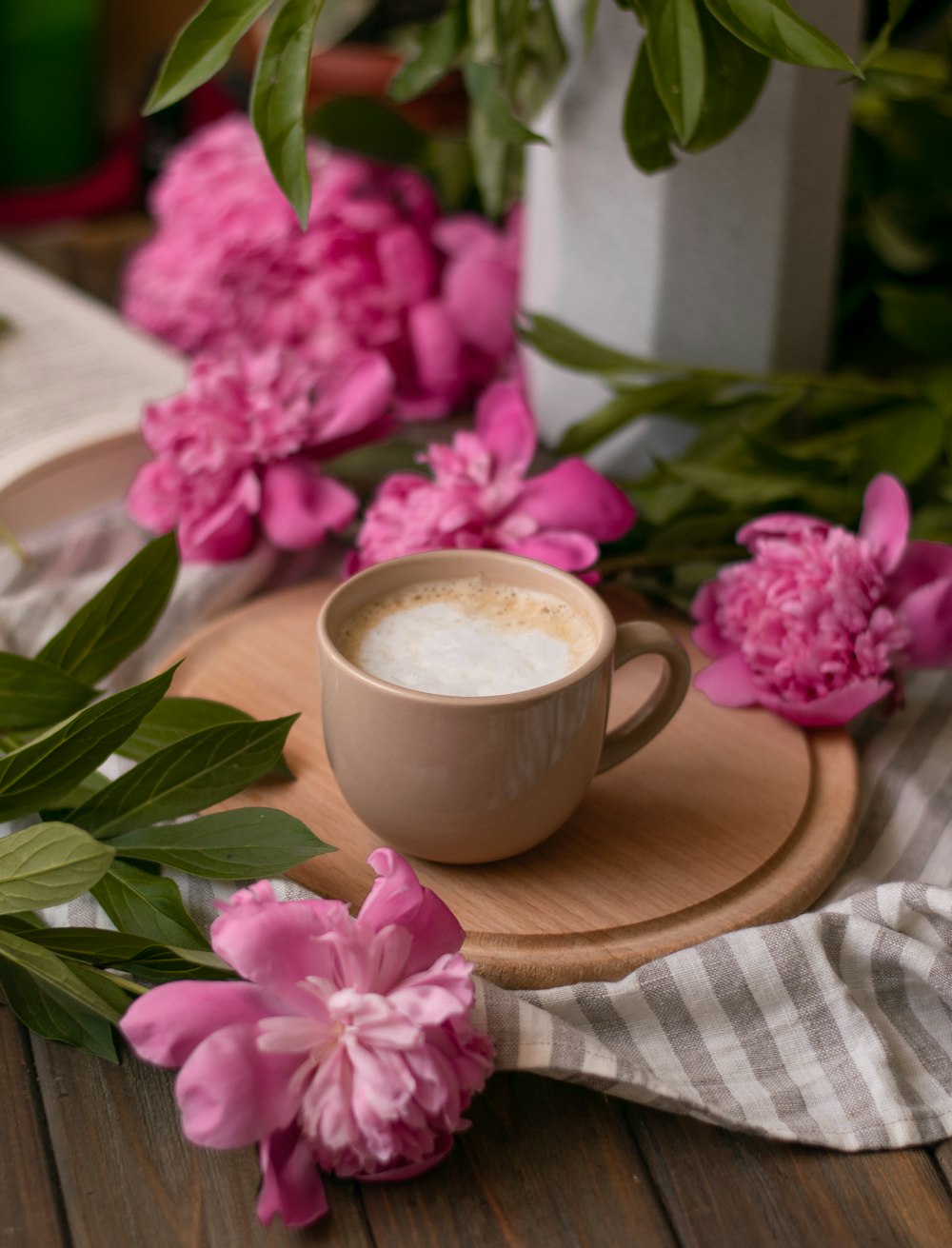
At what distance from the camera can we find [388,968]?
1.59 ft

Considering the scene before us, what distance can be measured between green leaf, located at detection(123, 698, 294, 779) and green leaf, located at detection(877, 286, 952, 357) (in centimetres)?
49

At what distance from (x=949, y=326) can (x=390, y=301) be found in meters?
0.38

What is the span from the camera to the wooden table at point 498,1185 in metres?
0.48

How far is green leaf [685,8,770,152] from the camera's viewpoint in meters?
0.63

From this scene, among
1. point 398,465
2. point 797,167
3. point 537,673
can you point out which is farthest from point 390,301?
point 537,673

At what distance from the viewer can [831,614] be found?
0.65 m

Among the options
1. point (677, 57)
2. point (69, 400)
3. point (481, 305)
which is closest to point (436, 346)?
point (481, 305)

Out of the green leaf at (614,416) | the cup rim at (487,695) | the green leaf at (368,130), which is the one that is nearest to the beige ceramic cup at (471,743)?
the cup rim at (487,695)

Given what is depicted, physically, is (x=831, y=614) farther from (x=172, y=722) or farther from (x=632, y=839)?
(x=172, y=722)

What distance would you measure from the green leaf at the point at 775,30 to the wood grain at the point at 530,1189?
1.44ft

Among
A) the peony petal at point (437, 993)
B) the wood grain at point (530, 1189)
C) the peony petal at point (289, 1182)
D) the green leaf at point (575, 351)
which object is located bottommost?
the wood grain at point (530, 1189)

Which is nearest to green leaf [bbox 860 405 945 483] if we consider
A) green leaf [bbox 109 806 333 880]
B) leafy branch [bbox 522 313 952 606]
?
leafy branch [bbox 522 313 952 606]

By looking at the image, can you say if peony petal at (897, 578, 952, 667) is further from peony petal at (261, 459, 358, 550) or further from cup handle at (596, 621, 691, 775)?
peony petal at (261, 459, 358, 550)

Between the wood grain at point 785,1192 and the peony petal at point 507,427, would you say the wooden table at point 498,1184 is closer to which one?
the wood grain at point 785,1192
